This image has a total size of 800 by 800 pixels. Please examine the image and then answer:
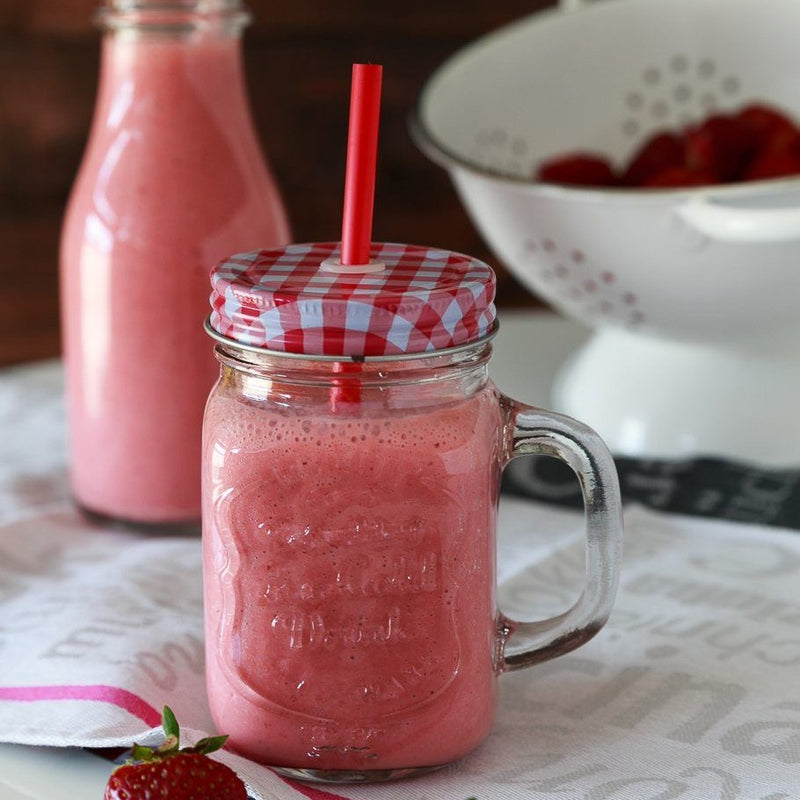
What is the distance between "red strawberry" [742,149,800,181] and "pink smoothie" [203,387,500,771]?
19.6 inches

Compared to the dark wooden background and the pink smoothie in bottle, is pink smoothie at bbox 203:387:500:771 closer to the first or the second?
the pink smoothie in bottle

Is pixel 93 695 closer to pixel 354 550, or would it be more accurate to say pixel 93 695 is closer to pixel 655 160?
pixel 354 550

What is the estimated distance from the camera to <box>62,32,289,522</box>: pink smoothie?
0.82 m

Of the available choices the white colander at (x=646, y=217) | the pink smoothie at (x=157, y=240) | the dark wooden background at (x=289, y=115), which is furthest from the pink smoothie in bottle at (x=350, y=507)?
the dark wooden background at (x=289, y=115)

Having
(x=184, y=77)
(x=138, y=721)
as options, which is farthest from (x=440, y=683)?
(x=184, y=77)

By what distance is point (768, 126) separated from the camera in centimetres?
105

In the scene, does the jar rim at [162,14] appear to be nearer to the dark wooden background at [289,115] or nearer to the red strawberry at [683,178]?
the red strawberry at [683,178]

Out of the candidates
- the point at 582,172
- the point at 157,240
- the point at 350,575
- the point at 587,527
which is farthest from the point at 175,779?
the point at 582,172

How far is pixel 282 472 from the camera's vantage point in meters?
0.54

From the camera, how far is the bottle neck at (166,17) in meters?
0.81

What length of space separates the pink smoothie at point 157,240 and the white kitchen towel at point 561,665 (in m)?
0.07

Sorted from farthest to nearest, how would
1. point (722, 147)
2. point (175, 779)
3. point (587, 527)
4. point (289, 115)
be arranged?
point (289, 115)
point (722, 147)
point (587, 527)
point (175, 779)

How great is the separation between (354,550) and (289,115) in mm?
1279

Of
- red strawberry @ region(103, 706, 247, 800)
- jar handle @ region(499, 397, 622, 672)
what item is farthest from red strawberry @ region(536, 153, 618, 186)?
red strawberry @ region(103, 706, 247, 800)
